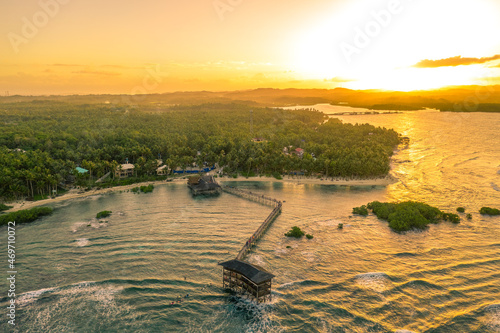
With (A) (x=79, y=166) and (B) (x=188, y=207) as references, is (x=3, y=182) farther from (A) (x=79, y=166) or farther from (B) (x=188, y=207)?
(B) (x=188, y=207)

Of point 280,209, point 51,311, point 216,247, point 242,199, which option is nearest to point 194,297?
point 216,247

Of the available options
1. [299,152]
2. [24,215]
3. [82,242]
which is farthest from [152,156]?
[299,152]

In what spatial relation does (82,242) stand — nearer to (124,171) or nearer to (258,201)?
(258,201)

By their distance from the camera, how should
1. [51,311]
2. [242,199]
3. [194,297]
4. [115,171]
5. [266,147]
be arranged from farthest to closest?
1. [266,147]
2. [115,171]
3. [242,199]
4. [194,297]
5. [51,311]

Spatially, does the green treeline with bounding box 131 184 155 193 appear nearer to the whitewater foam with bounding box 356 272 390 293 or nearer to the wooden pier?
the wooden pier

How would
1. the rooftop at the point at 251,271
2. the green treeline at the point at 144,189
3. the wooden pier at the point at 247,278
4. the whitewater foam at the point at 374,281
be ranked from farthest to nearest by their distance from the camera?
the green treeline at the point at 144,189
the whitewater foam at the point at 374,281
the wooden pier at the point at 247,278
the rooftop at the point at 251,271

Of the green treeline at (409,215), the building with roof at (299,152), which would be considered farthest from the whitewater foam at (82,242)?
the building with roof at (299,152)

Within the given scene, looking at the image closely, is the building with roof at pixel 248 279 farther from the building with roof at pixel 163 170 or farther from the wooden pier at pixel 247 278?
the building with roof at pixel 163 170
